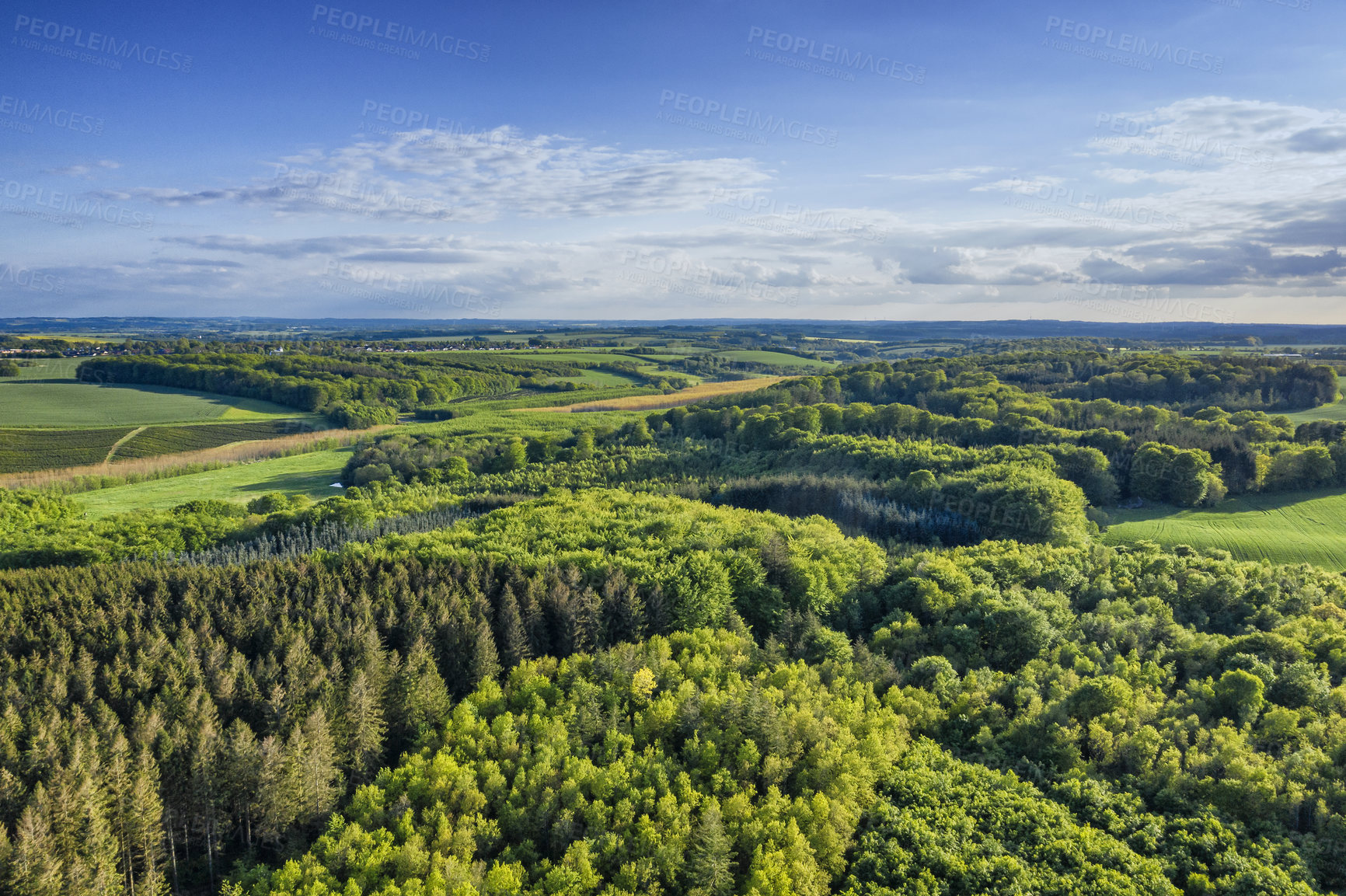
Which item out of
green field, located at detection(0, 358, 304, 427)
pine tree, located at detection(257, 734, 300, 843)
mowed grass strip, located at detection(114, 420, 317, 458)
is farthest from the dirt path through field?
pine tree, located at detection(257, 734, 300, 843)

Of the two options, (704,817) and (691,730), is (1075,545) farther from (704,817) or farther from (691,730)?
(704,817)

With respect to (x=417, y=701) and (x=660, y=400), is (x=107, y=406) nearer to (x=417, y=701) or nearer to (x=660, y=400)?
(x=660, y=400)

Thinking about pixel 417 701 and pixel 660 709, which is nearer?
pixel 660 709

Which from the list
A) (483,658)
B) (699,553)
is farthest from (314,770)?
Result: (699,553)

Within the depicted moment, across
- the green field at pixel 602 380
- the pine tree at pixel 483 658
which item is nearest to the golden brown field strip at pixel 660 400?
the green field at pixel 602 380

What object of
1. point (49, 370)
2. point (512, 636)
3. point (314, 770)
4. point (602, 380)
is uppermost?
point (49, 370)

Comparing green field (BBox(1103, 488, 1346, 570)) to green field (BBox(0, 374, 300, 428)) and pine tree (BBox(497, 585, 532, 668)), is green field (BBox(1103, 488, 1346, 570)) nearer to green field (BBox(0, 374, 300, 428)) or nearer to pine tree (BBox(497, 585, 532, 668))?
pine tree (BBox(497, 585, 532, 668))

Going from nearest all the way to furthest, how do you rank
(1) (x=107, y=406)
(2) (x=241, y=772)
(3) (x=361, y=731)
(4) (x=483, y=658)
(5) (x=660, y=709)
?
(2) (x=241, y=772) < (3) (x=361, y=731) < (5) (x=660, y=709) < (4) (x=483, y=658) < (1) (x=107, y=406)
